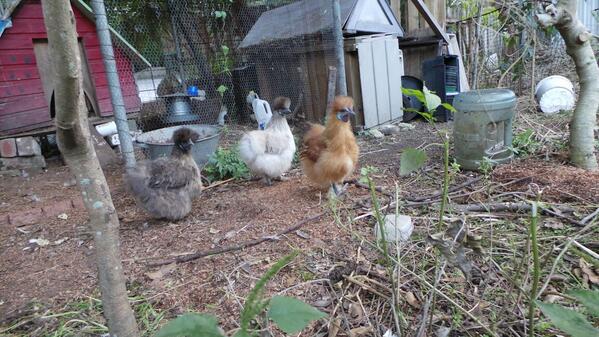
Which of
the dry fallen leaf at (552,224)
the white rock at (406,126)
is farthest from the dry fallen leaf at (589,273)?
the white rock at (406,126)

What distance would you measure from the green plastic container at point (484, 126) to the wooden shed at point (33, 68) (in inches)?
181

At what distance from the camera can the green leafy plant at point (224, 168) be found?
13.6 feet

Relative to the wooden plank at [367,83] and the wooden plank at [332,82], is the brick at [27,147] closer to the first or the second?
the wooden plank at [332,82]

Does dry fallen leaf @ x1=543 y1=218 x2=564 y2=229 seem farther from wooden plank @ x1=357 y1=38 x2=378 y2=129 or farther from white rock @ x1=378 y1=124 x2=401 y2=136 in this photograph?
wooden plank @ x1=357 y1=38 x2=378 y2=129

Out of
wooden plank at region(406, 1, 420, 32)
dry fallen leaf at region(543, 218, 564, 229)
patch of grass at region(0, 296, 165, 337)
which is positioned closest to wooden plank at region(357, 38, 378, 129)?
wooden plank at region(406, 1, 420, 32)

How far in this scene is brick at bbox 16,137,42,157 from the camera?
480 centimetres

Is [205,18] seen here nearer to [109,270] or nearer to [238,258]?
[238,258]

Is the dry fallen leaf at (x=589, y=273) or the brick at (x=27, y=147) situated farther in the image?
the brick at (x=27, y=147)

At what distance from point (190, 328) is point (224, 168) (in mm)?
3464

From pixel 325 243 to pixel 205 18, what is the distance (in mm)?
5862

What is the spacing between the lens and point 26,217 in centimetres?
326

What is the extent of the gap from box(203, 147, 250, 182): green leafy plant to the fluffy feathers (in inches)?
49.5

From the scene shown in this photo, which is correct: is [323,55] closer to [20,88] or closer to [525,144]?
[525,144]

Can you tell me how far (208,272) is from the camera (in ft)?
7.10
